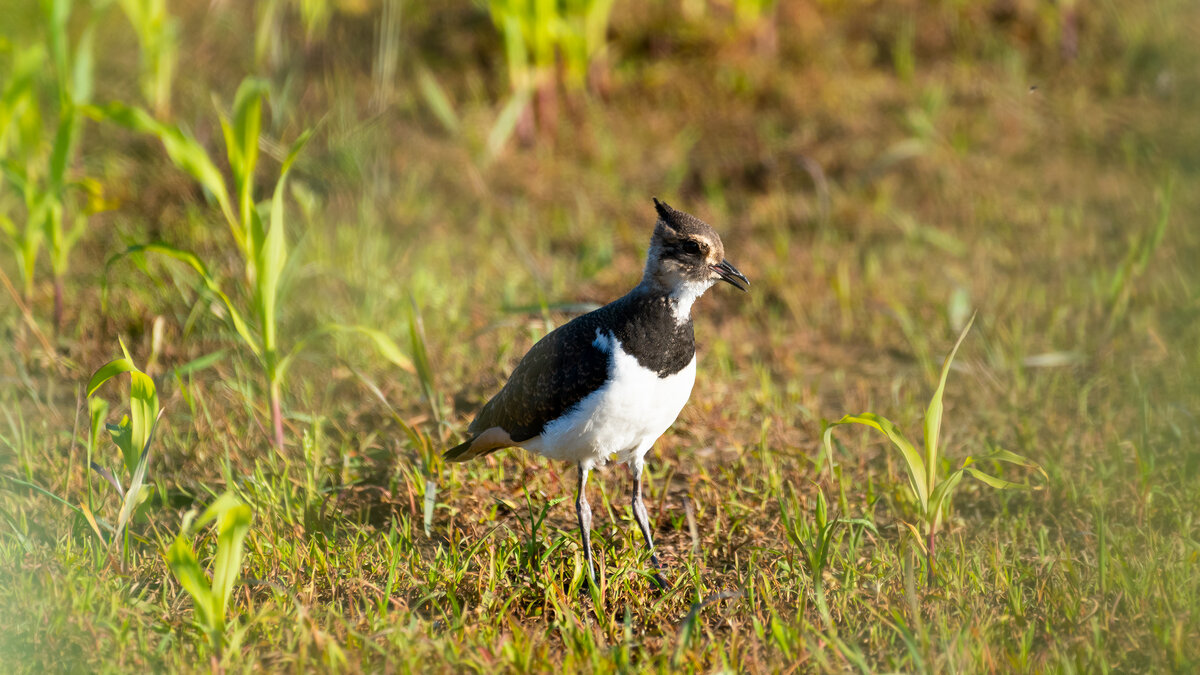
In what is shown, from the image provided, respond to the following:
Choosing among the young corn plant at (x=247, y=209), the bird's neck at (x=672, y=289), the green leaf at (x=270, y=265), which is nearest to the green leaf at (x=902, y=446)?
the bird's neck at (x=672, y=289)

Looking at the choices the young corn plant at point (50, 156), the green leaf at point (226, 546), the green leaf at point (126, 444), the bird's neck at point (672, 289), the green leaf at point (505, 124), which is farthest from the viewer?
the green leaf at point (505, 124)

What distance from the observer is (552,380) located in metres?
3.64

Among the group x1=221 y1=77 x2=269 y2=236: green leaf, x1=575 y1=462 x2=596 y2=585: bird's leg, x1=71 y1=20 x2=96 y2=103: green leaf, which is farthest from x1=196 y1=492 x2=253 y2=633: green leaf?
x1=71 y1=20 x2=96 y2=103: green leaf

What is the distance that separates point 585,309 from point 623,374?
4.27ft

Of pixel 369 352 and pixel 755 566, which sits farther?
pixel 369 352

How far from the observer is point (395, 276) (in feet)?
19.5

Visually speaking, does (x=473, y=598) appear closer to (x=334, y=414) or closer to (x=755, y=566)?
(x=755, y=566)

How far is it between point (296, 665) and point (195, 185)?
4347 millimetres

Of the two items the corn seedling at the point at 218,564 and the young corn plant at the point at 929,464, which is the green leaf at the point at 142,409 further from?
the young corn plant at the point at 929,464

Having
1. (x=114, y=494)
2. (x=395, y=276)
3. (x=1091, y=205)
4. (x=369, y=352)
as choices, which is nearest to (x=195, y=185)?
(x=395, y=276)

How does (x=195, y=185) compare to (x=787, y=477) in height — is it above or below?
above

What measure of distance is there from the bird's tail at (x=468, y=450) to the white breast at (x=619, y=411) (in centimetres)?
30

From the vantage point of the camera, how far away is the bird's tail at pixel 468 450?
390 cm

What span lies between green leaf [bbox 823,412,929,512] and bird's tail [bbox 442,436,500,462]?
4.13 ft
